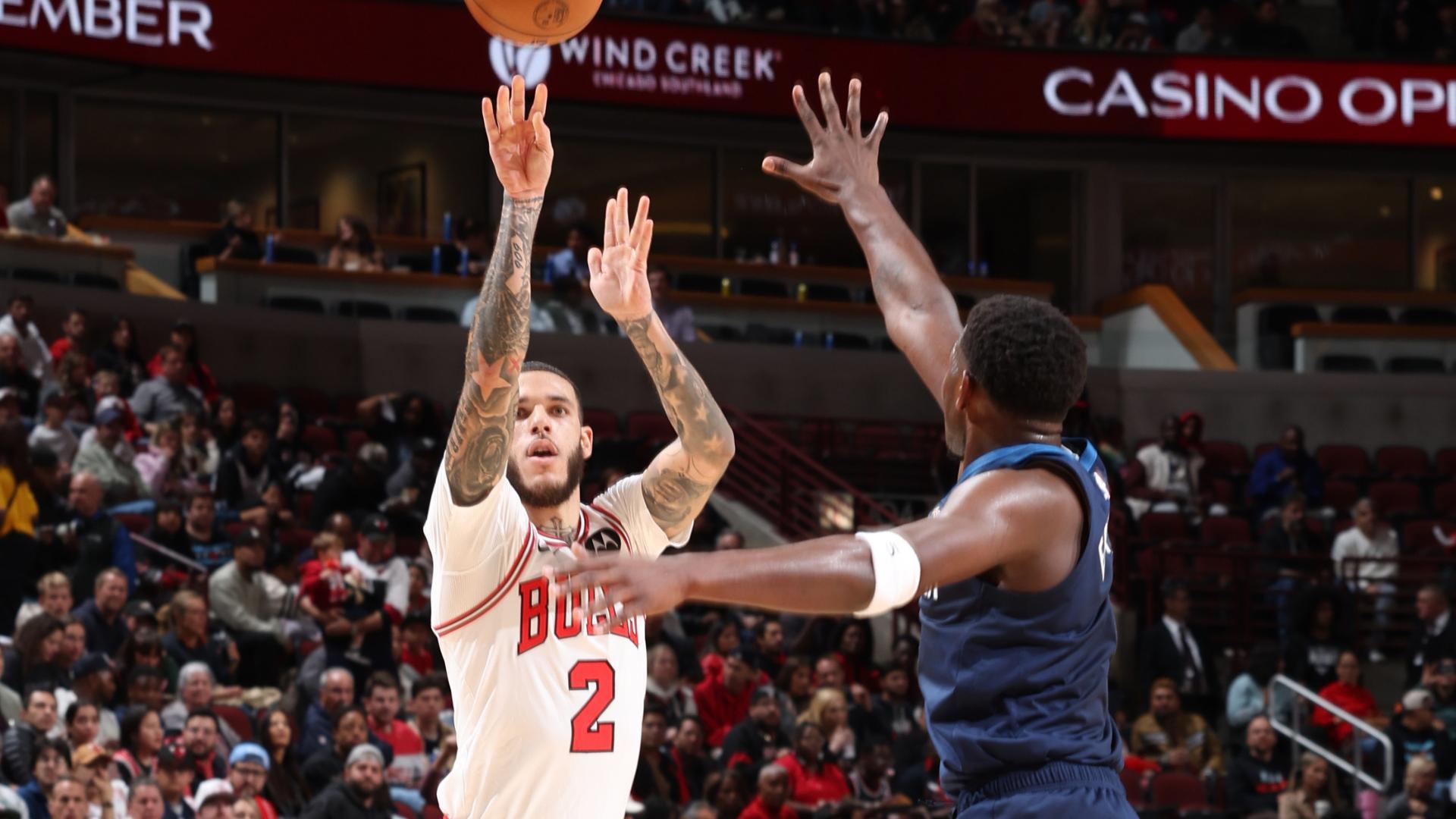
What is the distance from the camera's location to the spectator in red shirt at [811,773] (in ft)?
41.0

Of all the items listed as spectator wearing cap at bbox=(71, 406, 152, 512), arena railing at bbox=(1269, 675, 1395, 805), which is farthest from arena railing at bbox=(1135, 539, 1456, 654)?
A: spectator wearing cap at bbox=(71, 406, 152, 512)

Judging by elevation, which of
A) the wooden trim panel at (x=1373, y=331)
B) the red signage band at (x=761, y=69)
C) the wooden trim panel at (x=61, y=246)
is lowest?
the wooden trim panel at (x=1373, y=331)

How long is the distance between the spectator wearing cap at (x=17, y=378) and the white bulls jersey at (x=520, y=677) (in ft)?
32.3

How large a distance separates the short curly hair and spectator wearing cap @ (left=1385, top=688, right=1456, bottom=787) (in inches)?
445

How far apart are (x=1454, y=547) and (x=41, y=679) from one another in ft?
41.5

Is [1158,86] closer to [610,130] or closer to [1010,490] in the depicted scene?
[610,130]

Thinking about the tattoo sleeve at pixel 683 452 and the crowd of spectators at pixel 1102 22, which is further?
the crowd of spectators at pixel 1102 22

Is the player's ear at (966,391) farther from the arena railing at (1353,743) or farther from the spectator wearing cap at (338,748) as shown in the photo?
the arena railing at (1353,743)

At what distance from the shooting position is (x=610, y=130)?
23.5m

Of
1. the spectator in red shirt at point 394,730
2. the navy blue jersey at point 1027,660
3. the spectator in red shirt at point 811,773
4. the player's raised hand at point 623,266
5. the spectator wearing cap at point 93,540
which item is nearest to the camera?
the navy blue jersey at point 1027,660

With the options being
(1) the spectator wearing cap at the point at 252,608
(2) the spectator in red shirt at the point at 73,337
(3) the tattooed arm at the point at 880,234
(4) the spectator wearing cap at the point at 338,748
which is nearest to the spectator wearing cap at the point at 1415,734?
(4) the spectator wearing cap at the point at 338,748

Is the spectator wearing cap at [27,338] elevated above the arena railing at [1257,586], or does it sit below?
above

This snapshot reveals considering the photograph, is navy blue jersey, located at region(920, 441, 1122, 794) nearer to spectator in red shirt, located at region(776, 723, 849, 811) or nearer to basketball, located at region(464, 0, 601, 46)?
basketball, located at region(464, 0, 601, 46)

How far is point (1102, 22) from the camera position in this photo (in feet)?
77.5
